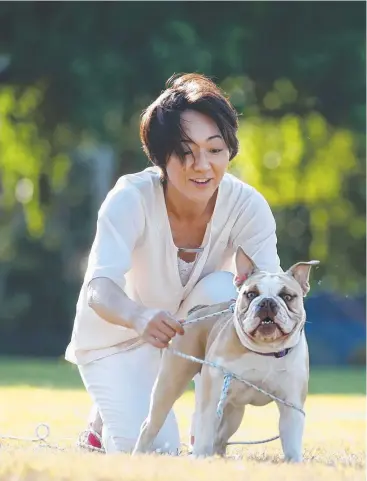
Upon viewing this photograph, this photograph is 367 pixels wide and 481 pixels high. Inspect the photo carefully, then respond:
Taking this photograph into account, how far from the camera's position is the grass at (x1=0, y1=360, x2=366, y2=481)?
374cm

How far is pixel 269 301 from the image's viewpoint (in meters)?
4.71

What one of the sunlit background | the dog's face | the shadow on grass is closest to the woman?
the dog's face

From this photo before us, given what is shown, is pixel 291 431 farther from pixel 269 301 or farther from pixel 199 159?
pixel 199 159

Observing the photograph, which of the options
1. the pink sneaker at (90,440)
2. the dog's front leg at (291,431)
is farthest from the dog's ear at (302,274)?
the pink sneaker at (90,440)

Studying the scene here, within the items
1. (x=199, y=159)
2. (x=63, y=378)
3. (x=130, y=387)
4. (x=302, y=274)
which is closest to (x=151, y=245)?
(x=199, y=159)

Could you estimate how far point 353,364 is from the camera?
22.1 m

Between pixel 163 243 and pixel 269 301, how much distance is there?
1103 millimetres

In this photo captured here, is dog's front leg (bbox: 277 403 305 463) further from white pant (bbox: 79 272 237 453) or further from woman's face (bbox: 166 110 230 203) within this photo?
woman's face (bbox: 166 110 230 203)

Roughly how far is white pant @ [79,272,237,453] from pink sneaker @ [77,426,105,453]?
19 centimetres

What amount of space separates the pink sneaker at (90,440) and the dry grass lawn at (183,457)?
Result: 7 centimetres

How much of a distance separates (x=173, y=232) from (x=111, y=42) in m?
10.7

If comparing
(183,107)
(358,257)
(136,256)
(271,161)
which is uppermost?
(271,161)

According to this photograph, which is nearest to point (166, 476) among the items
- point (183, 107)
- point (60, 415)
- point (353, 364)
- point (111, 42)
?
point (183, 107)

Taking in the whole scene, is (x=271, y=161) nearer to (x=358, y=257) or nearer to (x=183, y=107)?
(x=358, y=257)
